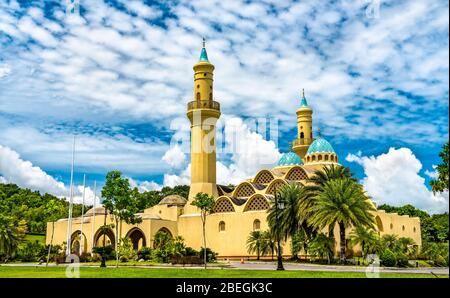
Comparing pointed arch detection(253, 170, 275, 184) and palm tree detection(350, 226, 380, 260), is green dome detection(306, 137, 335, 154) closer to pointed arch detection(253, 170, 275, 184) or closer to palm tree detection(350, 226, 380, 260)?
pointed arch detection(253, 170, 275, 184)

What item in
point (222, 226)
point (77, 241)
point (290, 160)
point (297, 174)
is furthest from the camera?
point (77, 241)

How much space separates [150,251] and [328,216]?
735 inches

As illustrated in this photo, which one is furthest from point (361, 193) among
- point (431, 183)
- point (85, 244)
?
point (85, 244)

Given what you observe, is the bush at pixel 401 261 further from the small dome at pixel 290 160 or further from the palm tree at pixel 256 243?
the small dome at pixel 290 160

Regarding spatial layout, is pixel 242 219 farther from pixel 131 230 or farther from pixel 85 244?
pixel 85 244

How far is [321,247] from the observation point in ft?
129

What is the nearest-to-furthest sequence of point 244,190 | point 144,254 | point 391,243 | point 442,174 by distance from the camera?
point 442,174 < point 391,243 < point 144,254 < point 244,190

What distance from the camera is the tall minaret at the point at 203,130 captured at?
5491cm

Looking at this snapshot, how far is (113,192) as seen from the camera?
3872cm

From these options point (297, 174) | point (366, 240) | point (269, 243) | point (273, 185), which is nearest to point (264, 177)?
point (297, 174)

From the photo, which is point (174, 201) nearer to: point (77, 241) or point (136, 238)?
A: point (136, 238)

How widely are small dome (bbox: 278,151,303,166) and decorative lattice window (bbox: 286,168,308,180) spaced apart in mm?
4233

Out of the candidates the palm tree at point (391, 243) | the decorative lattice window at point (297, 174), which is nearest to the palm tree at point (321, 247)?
the palm tree at point (391, 243)

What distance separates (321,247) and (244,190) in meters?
20.3
